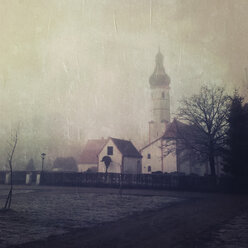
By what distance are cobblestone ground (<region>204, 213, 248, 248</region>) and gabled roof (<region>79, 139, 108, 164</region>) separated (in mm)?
48287

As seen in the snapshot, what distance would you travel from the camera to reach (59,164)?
73.3 meters

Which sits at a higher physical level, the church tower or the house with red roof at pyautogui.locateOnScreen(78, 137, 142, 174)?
the church tower

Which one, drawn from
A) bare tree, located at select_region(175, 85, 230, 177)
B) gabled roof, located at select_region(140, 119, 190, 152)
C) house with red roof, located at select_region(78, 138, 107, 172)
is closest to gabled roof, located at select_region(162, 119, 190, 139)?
gabled roof, located at select_region(140, 119, 190, 152)

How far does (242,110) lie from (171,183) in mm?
10401

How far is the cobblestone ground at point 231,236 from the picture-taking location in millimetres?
6417

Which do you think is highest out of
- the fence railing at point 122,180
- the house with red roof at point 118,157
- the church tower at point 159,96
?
the church tower at point 159,96

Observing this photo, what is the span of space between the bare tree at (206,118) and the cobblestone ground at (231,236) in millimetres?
18821

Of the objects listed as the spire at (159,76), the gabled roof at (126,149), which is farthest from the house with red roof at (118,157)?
the spire at (159,76)

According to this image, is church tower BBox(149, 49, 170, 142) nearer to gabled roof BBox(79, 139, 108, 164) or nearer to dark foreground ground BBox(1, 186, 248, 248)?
gabled roof BBox(79, 139, 108, 164)

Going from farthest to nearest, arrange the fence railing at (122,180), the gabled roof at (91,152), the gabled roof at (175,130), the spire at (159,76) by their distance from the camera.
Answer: the spire at (159,76)
the gabled roof at (91,152)
the gabled roof at (175,130)
the fence railing at (122,180)

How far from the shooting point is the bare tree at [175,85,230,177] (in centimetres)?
2778

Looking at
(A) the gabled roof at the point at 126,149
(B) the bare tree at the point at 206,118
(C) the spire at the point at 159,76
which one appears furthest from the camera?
(C) the spire at the point at 159,76

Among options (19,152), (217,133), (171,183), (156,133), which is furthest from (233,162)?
(19,152)

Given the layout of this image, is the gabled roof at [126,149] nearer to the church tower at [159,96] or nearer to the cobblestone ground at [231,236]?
the church tower at [159,96]
